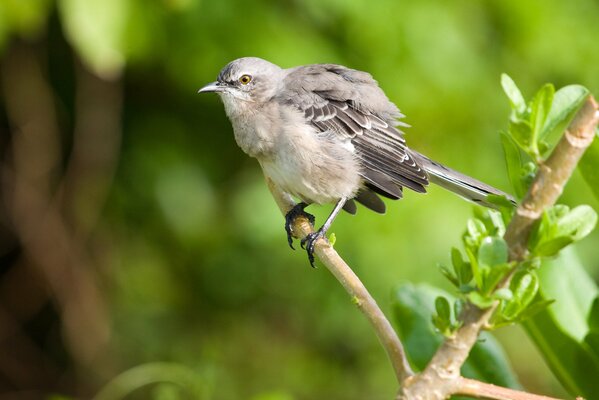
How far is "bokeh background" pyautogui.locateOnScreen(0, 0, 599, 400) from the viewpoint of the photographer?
4.51 m

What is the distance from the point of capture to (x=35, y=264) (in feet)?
18.0

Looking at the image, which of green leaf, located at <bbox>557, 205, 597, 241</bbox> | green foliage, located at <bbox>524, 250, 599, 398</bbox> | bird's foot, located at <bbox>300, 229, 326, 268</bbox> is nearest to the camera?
green leaf, located at <bbox>557, 205, 597, 241</bbox>

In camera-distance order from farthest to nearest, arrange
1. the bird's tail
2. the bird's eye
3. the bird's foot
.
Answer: the bird's eye < the bird's tail < the bird's foot

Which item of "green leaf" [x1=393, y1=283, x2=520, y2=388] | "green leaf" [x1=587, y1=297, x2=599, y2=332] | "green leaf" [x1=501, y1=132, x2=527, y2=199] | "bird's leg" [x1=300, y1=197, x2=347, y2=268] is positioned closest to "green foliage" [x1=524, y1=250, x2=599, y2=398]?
"green leaf" [x1=587, y1=297, x2=599, y2=332]

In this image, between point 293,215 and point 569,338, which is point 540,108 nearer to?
point 569,338

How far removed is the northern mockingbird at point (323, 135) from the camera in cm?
307

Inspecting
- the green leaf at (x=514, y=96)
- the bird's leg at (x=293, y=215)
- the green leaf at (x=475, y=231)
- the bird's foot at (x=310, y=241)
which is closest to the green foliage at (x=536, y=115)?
the green leaf at (x=514, y=96)

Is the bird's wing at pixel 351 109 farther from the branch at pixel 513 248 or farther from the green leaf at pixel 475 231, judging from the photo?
the branch at pixel 513 248

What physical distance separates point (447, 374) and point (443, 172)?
1881 millimetres

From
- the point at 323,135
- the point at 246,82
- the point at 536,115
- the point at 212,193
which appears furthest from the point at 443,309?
the point at 212,193

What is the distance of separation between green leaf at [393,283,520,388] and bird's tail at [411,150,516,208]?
28.7 inches

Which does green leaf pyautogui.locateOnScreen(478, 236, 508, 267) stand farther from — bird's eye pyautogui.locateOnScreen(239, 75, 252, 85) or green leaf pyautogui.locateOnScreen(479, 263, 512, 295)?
bird's eye pyautogui.locateOnScreen(239, 75, 252, 85)

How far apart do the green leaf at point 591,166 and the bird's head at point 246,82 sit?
1.72 metres

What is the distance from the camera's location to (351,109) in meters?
3.26
